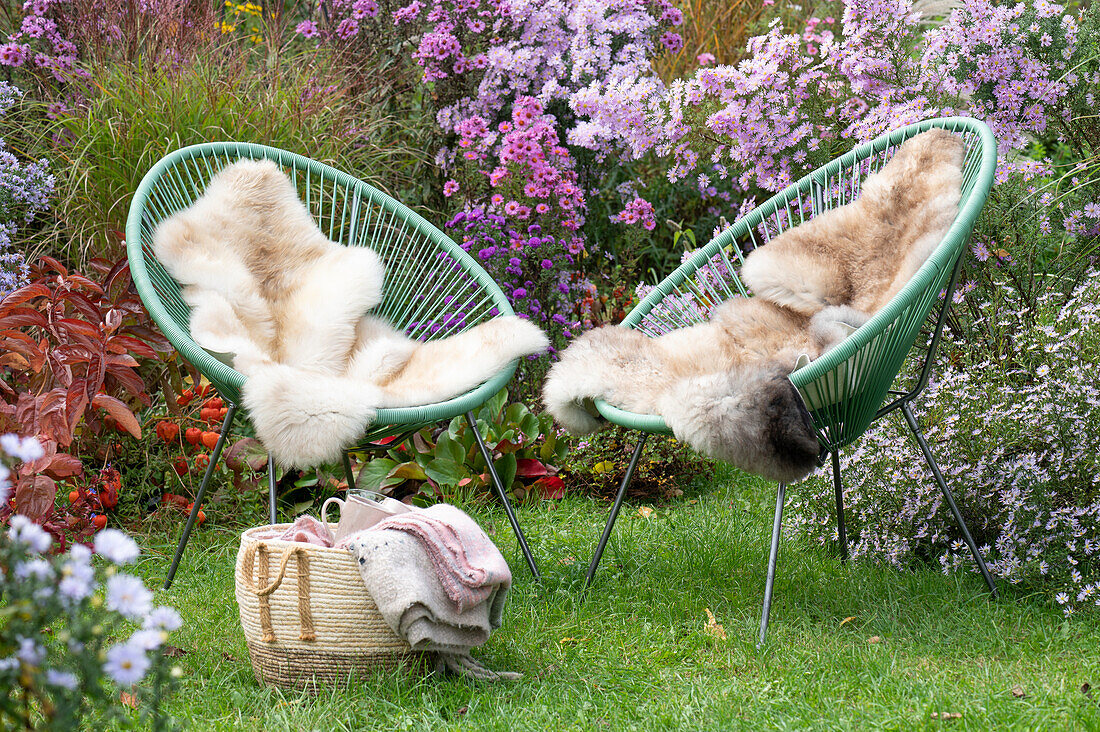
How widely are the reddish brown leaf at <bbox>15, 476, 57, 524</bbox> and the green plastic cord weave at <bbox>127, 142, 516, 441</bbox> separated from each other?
0.39 meters

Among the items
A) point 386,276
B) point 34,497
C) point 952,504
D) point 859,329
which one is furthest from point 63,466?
point 952,504

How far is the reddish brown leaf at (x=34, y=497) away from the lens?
203cm

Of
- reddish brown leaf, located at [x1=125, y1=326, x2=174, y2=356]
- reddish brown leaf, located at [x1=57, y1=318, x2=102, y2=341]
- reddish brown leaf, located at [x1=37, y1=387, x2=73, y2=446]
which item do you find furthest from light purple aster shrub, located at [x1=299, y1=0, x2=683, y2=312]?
reddish brown leaf, located at [x1=37, y1=387, x2=73, y2=446]

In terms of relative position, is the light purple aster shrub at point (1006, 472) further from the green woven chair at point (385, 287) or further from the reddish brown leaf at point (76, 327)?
the reddish brown leaf at point (76, 327)

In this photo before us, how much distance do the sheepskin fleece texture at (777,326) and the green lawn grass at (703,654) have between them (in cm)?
40

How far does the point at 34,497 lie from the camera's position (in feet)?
6.69

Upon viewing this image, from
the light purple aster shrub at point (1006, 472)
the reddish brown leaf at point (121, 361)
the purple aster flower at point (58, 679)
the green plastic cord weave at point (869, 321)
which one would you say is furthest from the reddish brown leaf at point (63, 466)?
the light purple aster shrub at point (1006, 472)

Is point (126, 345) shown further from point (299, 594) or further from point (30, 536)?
point (30, 536)

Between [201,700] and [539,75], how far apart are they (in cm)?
291

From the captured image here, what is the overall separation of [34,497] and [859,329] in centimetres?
172

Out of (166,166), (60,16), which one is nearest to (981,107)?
(166,166)

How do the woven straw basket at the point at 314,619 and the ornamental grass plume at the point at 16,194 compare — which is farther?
the ornamental grass plume at the point at 16,194

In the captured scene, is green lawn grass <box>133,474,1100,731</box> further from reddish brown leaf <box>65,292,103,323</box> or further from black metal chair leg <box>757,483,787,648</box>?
reddish brown leaf <box>65,292,103,323</box>

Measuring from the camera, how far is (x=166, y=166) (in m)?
2.54
